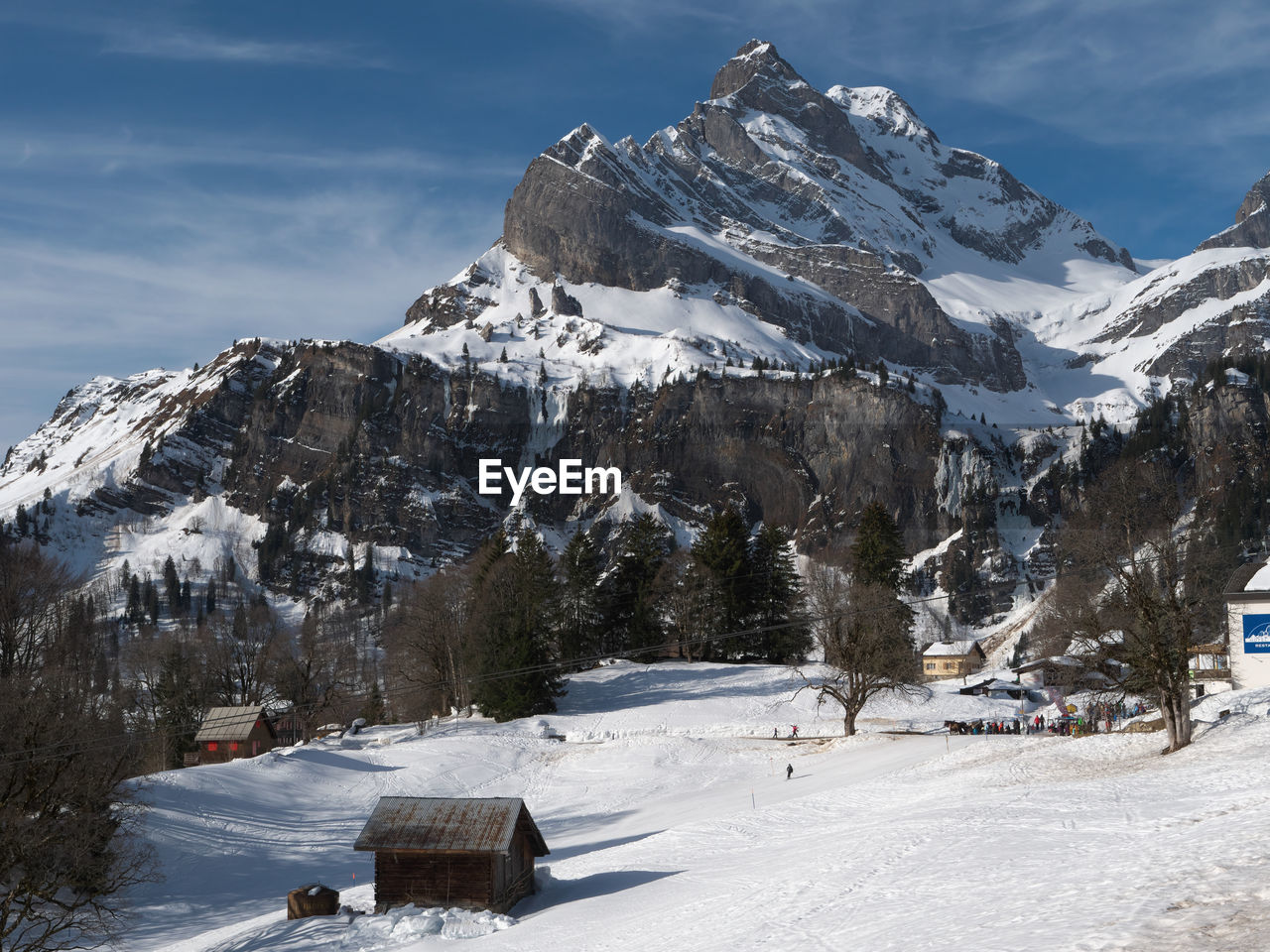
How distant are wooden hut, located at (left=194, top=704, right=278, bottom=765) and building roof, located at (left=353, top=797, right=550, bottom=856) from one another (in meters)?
33.6

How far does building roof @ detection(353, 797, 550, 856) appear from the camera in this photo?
113 feet

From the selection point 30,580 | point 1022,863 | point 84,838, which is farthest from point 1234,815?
point 30,580

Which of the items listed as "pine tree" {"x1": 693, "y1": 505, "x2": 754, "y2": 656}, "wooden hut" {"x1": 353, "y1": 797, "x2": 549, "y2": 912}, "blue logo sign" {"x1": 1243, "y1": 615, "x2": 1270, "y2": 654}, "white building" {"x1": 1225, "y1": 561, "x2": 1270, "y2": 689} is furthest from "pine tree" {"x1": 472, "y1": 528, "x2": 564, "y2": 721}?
"blue logo sign" {"x1": 1243, "y1": 615, "x2": 1270, "y2": 654}

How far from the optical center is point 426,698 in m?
80.9

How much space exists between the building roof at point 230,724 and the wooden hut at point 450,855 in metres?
34.5

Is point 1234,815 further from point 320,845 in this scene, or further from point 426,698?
point 426,698

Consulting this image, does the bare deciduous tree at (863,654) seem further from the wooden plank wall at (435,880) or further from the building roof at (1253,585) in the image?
the wooden plank wall at (435,880)

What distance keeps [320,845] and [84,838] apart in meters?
15.9

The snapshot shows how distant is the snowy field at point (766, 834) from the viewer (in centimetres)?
2166

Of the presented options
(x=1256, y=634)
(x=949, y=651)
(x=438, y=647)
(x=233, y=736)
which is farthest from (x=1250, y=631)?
(x=949, y=651)

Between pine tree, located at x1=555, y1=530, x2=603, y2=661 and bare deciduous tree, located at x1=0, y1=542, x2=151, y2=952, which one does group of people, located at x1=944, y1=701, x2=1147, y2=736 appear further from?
bare deciduous tree, located at x1=0, y1=542, x2=151, y2=952

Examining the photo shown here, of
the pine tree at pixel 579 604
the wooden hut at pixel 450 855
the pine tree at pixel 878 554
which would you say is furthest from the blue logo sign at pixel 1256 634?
the pine tree at pixel 579 604

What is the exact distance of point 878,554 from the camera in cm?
9019

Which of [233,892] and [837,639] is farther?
[837,639]
